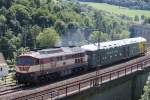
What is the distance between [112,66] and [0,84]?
21.6 meters

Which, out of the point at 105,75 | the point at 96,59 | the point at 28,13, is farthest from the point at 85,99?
the point at 28,13

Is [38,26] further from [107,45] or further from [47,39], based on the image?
[107,45]

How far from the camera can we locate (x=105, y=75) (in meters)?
55.0

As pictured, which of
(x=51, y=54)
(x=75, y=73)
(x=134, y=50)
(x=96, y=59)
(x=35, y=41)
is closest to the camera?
(x=51, y=54)

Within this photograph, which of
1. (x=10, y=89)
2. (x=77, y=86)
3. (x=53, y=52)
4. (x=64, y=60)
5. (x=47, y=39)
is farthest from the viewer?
(x=47, y=39)

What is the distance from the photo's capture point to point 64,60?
200ft

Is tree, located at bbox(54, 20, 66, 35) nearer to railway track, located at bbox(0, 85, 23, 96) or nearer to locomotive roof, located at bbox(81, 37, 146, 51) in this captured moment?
locomotive roof, located at bbox(81, 37, 146, 51)

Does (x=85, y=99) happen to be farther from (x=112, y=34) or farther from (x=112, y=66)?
(x=112, y=34)

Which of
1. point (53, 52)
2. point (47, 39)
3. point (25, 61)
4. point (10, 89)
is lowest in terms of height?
point (47, 39)

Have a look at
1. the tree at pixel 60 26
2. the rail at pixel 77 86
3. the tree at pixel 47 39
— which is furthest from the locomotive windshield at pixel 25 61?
the tree at pixel 60 26

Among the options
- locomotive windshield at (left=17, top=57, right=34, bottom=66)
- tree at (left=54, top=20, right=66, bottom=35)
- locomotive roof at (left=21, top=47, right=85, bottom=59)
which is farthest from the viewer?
tree at (left=54, top=20, right=66, bottom=35)

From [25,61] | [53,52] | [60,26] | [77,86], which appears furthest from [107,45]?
[60,26]

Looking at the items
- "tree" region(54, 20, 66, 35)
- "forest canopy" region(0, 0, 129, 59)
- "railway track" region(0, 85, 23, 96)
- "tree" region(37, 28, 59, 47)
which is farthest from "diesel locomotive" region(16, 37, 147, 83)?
"tree" region(54, 20, 66, 35)

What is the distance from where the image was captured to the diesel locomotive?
2184 inches
